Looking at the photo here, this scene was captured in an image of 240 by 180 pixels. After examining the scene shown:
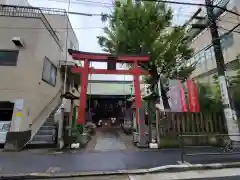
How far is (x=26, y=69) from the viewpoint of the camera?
915 centimetres

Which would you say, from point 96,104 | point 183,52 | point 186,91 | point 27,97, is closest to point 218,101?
point 186,91

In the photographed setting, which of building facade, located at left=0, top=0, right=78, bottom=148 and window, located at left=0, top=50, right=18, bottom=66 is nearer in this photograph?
building facade, located at left=0, top=0, right=78, bottom=148

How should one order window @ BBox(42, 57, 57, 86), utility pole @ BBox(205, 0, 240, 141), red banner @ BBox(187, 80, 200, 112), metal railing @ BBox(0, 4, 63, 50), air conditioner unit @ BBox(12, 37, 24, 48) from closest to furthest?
utility pole @ BBox(205, 0, 240, 141) < red banner @ BBox(187, 80, 200, 112) < air conditioner unit @ BBox(12, 37, 24, 48) < metal railing @ BBox(0, 4, 63, 50) < window @ BBox(42, 57, 57, 86)

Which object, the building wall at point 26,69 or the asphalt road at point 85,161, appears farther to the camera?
the building wall at point 26,69

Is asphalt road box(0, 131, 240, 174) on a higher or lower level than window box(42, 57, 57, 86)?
lower

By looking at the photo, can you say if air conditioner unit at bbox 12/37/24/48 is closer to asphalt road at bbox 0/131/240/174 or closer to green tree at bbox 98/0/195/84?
green tree at bbox 98/0/195/84

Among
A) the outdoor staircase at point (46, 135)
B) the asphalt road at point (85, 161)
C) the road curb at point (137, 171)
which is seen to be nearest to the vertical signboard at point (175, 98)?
the asphalt road at point (85, 161)

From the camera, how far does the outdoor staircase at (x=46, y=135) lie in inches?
359

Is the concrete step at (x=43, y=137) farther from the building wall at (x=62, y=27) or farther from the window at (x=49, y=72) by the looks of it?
the building wall at (x=62, y=27)

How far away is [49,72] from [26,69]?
2361mm

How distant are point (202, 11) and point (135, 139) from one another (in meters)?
13.9

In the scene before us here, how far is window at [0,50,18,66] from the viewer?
30.1 ft

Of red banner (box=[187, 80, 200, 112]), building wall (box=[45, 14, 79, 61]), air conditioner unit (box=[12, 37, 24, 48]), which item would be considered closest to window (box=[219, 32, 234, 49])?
red banner (box=[187, 80, 200, 112])

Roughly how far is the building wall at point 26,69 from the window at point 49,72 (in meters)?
0.47
